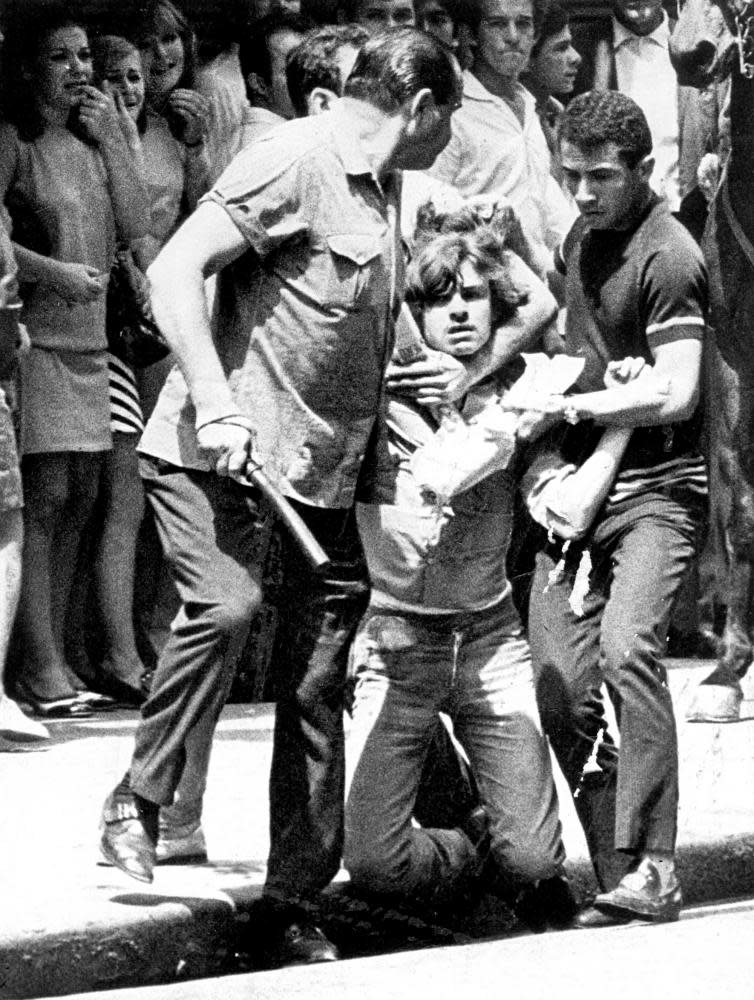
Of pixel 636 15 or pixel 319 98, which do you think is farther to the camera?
pixel 636 15

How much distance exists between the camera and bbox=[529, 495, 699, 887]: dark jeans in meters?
6.30

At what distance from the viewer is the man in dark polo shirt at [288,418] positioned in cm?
586

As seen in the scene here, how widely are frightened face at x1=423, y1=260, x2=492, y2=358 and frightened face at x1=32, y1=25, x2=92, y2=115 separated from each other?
246 cm

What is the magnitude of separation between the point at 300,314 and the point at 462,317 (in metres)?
0.65

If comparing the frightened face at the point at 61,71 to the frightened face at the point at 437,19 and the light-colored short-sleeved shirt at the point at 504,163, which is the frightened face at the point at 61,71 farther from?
the frightened face at the point at 437,19

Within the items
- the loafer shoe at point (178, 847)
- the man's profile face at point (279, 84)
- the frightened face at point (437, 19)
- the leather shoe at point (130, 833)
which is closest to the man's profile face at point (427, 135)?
the leather shoe at point (130, 833)

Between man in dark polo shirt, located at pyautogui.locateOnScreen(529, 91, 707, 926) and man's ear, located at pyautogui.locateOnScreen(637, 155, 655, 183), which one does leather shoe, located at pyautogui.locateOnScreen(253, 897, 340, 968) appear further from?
man's ear, located at pyautogui.locateOnScreen(637, 155, 655, 183)

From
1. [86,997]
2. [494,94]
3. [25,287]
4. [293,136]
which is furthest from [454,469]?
[494,94]

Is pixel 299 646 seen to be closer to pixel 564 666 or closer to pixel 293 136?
pixel 564 666

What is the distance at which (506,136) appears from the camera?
9461 millimetres

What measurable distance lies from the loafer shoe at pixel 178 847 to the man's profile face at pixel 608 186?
5.76 ft

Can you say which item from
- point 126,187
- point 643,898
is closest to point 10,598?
point 126,187

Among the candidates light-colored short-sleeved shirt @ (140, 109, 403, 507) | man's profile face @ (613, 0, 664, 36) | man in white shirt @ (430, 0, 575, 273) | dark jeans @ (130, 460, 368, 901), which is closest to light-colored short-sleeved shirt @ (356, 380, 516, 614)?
dark jeans @ (130, 460, 368, 901)

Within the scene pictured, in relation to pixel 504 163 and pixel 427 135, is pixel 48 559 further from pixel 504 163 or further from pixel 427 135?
pixel 427 135
